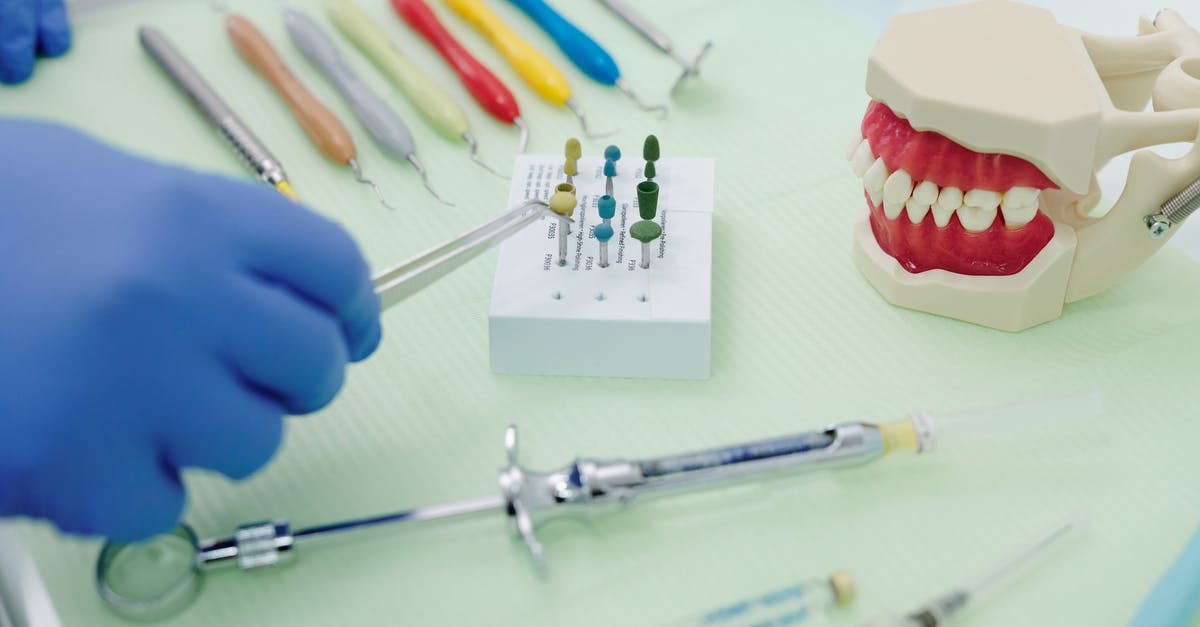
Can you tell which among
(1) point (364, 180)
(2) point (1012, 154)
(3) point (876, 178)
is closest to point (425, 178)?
(1) point (364, 180)

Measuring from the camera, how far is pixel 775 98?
1.25 m

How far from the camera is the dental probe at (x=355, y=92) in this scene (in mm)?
1162

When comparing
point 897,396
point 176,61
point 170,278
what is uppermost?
point 170,278

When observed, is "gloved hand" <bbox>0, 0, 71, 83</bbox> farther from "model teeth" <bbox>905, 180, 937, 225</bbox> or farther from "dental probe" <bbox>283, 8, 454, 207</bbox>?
"model teeth" <bbox>905, 180, 937, 225</bbox>

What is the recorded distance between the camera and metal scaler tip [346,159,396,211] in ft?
3.70

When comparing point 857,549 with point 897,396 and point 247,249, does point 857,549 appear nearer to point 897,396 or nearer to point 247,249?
point 897,396

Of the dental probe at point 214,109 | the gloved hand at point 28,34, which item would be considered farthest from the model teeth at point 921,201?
the gloved hand at point 28,34

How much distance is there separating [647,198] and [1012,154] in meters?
0.29

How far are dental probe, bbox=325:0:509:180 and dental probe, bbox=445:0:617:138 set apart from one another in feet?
0.30

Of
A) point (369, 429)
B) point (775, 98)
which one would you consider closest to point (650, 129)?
point (775, 98)

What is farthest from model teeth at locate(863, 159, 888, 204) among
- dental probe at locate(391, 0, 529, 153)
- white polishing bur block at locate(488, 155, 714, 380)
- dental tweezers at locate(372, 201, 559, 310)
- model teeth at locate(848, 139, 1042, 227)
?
dental probe at locate(391, 0, 529, 153)

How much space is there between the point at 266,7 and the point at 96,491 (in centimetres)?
85

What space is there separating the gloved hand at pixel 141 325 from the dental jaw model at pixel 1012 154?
1.44 feet

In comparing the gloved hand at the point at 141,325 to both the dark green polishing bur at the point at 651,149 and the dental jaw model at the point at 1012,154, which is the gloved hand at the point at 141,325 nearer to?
the dark green polishing bur at the point at 651,149
